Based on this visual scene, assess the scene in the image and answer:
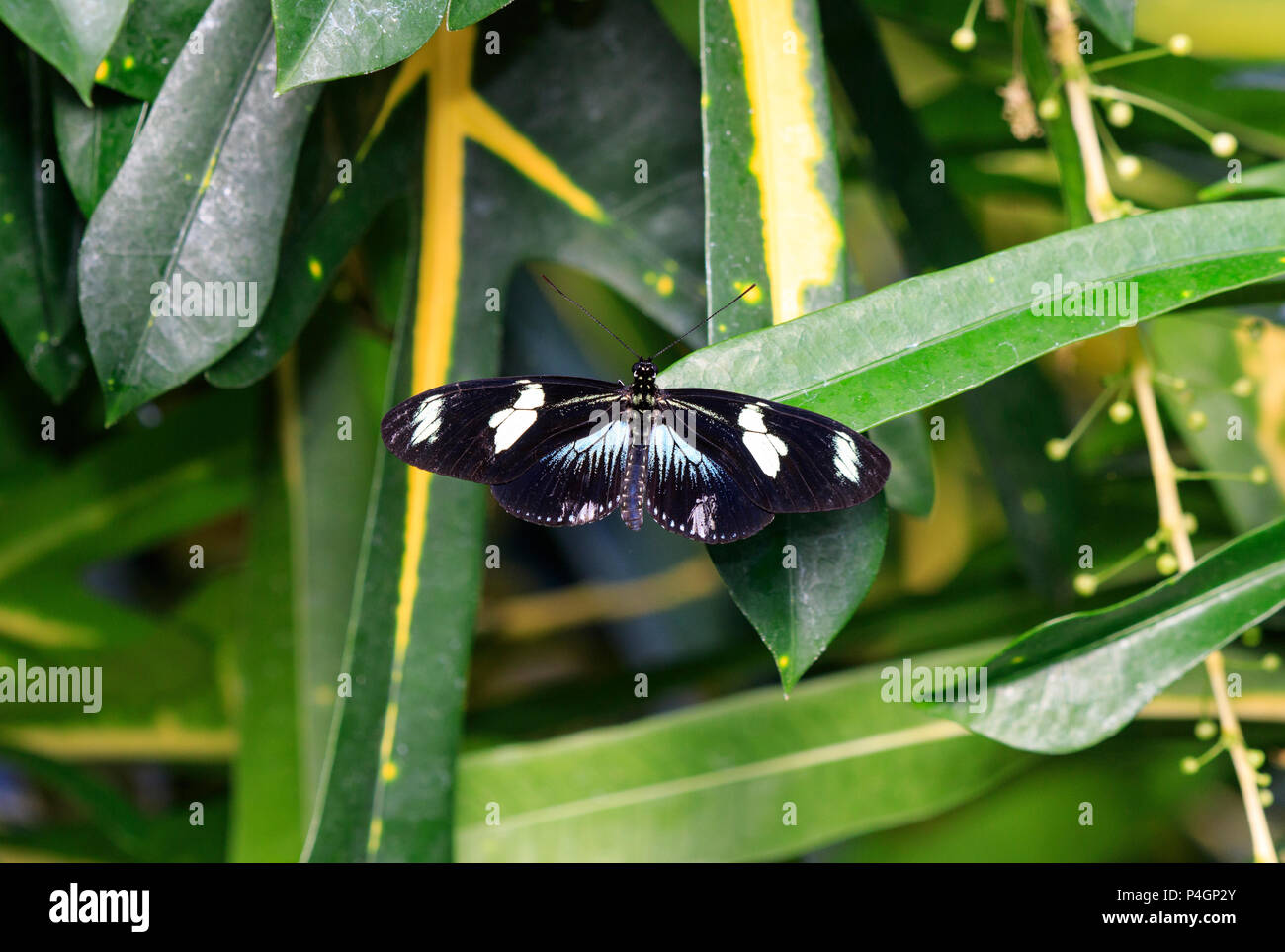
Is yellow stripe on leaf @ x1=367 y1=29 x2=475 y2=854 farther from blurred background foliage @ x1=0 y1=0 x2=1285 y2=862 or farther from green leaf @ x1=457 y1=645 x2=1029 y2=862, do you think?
green leaf @ x1=457 y1=645 x2=1029 y2=862

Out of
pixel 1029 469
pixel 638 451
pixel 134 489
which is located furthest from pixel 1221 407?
pixel 134 489

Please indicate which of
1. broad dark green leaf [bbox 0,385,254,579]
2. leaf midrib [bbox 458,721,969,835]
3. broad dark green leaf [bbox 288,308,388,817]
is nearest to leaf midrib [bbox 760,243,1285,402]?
leaf midrib [bbox 458,721,969,835]

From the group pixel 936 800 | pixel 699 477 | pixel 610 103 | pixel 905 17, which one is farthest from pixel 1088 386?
pixel 699 477

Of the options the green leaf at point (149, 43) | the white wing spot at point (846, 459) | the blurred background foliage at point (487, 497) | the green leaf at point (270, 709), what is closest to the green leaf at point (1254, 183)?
the blurred background foliage at point (487, 497)

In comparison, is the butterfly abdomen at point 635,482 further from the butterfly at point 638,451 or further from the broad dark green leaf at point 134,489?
the broad dark green leaf at point 134,489

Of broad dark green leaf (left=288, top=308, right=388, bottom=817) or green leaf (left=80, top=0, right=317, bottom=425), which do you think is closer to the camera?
green leaf (left=80, top=0, right=317, bottom=425)

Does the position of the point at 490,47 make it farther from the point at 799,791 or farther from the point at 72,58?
the point at 799,791

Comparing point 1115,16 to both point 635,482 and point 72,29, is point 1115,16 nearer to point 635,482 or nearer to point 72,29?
point 635,482

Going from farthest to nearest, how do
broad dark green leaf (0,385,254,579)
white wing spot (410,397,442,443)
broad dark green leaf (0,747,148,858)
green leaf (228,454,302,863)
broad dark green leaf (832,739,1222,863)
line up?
broad dark green leaf (832,739,1222,863) → broad dark green leaf (0,385,254,579) → broad dark green leaf (0,747,148,858) → green leaf (228,454,302,863) → white wing spot (410,397,442,443)
